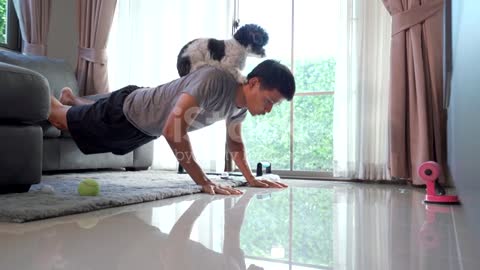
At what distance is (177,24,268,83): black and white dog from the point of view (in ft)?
6.66

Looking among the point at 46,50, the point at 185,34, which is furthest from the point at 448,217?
the point at 46,50

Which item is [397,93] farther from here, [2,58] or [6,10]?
[6,10]

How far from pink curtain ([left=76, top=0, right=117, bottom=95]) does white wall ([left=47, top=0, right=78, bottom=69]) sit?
0.26 m

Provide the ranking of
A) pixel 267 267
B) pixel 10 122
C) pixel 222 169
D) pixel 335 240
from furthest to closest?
1. pixel 222 169
2. pixel 10 122
3. pixel 335 240
4. pixel 267 267

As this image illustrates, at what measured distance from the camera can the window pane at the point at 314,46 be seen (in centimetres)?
336

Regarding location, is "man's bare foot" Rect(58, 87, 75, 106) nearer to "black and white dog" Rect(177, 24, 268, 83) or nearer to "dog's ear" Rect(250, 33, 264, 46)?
"black and white dog" Rect(177, 24, 268, 83)

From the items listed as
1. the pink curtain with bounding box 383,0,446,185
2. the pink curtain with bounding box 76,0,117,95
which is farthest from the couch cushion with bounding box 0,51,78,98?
the pink curtain with bounding box 383,0,446,185

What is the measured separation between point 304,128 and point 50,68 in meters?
1.94

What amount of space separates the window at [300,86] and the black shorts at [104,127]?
4.69 ft

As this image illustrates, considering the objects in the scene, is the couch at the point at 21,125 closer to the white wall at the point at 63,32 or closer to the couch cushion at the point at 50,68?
the couch cushion at the point at 50,68

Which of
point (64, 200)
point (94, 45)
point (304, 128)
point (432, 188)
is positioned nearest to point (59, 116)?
point (64, 200)

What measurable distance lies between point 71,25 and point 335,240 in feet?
11.8

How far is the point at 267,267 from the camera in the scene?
29.1 inches

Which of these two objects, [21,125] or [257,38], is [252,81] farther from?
[21,125]
